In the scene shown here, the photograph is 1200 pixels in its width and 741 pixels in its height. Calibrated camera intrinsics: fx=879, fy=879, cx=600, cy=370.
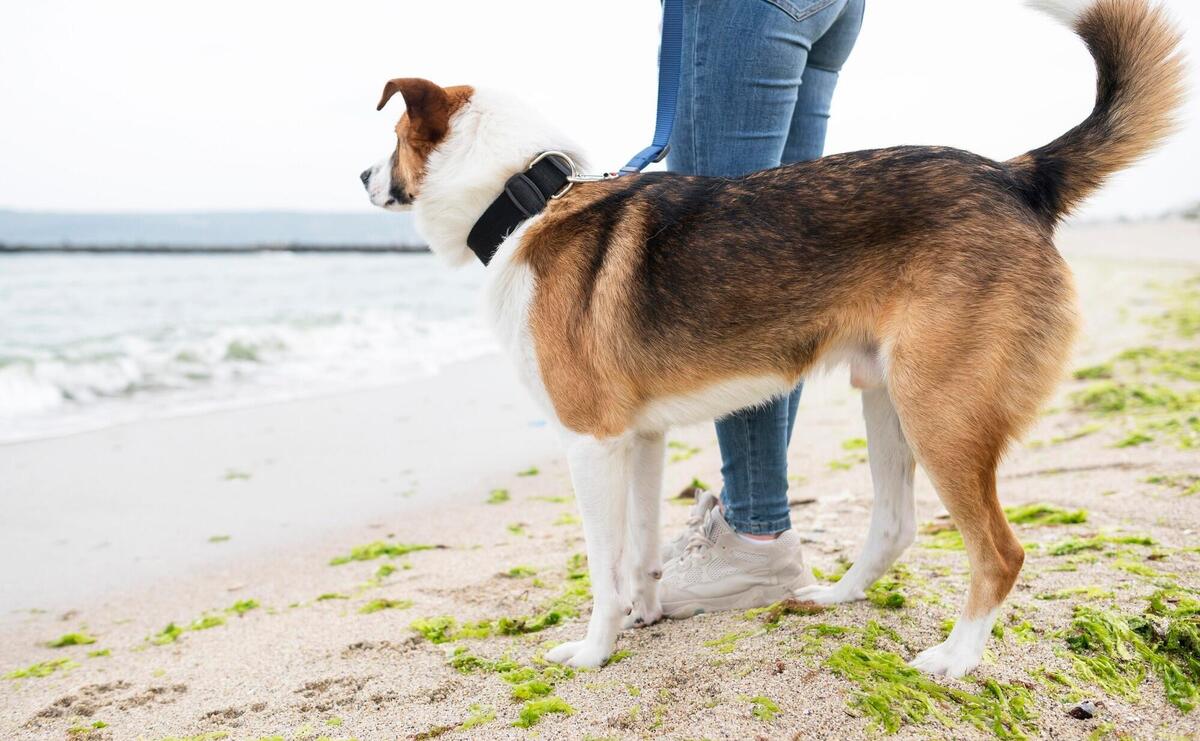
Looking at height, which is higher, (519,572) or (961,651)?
(961,651)

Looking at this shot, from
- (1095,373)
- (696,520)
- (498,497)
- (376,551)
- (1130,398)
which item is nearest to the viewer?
(696,520)

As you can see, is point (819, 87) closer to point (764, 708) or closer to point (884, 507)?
point (884, 507)

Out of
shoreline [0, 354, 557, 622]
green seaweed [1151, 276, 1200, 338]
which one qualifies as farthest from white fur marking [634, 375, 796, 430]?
green seaweed [1151, 276, 1200, 338]

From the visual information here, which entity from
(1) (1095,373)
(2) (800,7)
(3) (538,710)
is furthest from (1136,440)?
(3) (538,710)

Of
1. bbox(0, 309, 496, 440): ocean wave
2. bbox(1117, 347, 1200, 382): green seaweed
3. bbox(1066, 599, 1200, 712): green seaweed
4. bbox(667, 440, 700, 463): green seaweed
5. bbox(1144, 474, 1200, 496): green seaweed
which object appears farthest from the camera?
bbox(0, 309, 496, 440): ocean wave

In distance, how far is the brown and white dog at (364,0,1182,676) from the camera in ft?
7.91

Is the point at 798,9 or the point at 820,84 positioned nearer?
the point at 798,9

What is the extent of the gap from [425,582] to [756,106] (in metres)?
2.39

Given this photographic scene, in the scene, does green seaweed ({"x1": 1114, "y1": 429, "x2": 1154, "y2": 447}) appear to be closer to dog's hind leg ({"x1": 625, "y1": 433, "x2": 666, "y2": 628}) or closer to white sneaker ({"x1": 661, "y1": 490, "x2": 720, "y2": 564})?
white sneaker ({"x1": 661, "y1": 490, "x2": 720, "y2": 564})

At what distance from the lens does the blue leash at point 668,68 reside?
2.92 m

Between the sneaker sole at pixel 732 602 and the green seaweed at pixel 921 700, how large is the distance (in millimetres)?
639

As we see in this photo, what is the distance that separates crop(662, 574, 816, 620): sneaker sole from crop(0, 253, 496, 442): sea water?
53.9 inches

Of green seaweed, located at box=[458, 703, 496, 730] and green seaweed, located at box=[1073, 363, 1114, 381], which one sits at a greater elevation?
green seaweed, located at box=[458, 703, 496, 730]

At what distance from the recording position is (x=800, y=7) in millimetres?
2791
